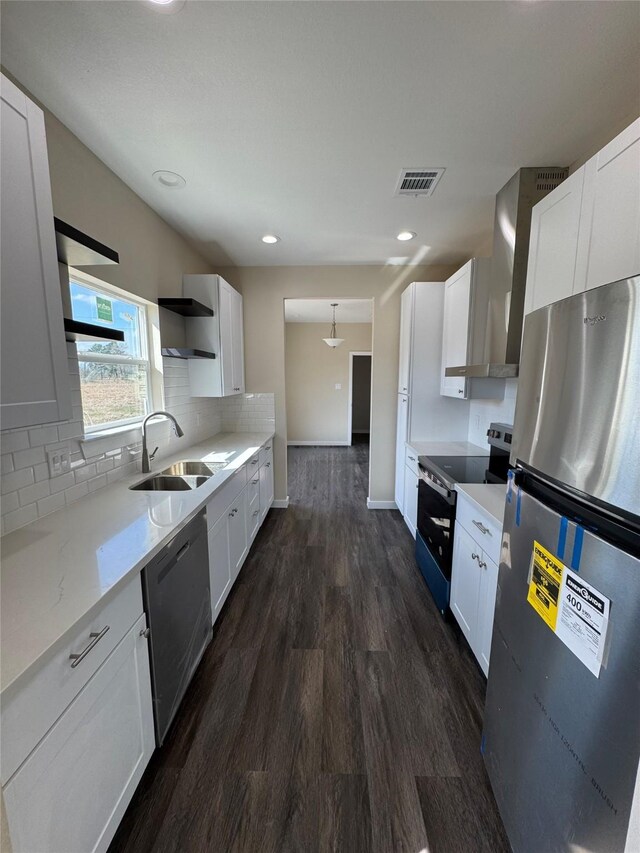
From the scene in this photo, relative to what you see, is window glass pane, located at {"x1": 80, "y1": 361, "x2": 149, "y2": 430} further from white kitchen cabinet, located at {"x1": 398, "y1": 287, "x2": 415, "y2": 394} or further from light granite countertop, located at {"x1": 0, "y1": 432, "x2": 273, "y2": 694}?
white kitchen cabinet, located at {"x1": 398, "y1": 287, "x2": 415, "y2": 394}

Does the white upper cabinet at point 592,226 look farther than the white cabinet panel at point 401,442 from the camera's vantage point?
No

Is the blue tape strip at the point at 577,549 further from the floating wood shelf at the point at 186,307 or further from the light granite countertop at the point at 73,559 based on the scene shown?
the floating wood shelf at the point at 186,307

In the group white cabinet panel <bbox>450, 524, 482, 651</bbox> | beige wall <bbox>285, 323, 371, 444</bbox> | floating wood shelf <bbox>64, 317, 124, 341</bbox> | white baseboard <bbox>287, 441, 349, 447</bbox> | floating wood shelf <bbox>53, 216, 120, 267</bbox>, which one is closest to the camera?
floating wood shelf <bbox>53, 216, 120, 267</bbox>

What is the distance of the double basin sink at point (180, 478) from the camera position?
2083mm

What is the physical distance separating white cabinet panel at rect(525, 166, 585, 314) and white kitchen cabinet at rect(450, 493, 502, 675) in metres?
1.10

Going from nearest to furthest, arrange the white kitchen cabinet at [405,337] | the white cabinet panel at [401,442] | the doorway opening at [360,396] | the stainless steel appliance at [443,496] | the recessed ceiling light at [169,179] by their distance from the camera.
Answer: the recessed ceiling light at [169,179] < the stainless steel appliance at [443,496] < the white kitchen cabinet at [405,337] < the white cabinet panel at [401,442] < the doorway opening at [360,396]

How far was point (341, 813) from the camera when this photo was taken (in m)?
1.19

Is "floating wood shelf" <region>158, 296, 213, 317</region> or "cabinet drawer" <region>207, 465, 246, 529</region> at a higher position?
"floating wood shelf" <region>158, 296, 213, 317</region>

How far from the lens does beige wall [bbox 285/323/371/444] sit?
711 centimetres

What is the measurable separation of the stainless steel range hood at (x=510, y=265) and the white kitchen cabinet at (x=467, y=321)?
22cm

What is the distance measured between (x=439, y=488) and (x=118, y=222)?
264cm

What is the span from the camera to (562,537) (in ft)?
2.77

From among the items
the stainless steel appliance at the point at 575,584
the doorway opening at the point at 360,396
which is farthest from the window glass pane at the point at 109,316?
the doorway opening at the point at 360,396

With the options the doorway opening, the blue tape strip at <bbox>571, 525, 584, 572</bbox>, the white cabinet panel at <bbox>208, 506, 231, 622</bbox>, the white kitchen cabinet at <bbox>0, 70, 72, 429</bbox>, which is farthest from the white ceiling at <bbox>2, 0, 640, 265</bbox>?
the doorway opening
